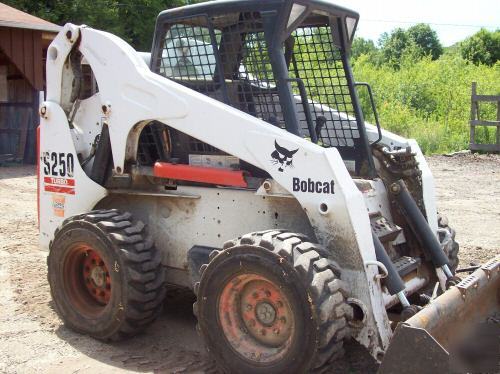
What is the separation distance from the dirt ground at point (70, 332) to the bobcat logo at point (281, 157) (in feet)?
4.25

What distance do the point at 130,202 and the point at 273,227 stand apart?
1263 millimetres

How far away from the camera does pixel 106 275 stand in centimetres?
455

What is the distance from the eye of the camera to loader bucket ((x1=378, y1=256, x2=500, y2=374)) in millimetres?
3020

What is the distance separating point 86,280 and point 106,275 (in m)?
0.26

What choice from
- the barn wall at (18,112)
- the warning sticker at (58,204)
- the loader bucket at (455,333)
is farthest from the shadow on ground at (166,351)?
the barn wall at (18,112)

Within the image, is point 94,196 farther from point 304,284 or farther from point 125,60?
point 304,284

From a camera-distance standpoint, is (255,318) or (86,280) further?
(86,280)

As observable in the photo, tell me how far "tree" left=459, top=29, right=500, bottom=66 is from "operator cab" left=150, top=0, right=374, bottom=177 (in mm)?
40715

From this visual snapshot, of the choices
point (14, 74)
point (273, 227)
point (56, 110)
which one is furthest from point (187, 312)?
point (14, 74)

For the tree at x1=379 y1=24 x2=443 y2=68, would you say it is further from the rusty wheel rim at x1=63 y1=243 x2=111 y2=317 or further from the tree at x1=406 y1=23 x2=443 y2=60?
the rusty wheel rim at x1=63 y1=243 x2=111 y2=317

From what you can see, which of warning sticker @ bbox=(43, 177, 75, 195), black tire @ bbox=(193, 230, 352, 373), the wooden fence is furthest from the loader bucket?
the wooden fence

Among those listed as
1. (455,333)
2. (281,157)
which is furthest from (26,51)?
(455,333)

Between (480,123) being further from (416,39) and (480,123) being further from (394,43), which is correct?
(416,39)

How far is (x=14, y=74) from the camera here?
15.1 m
